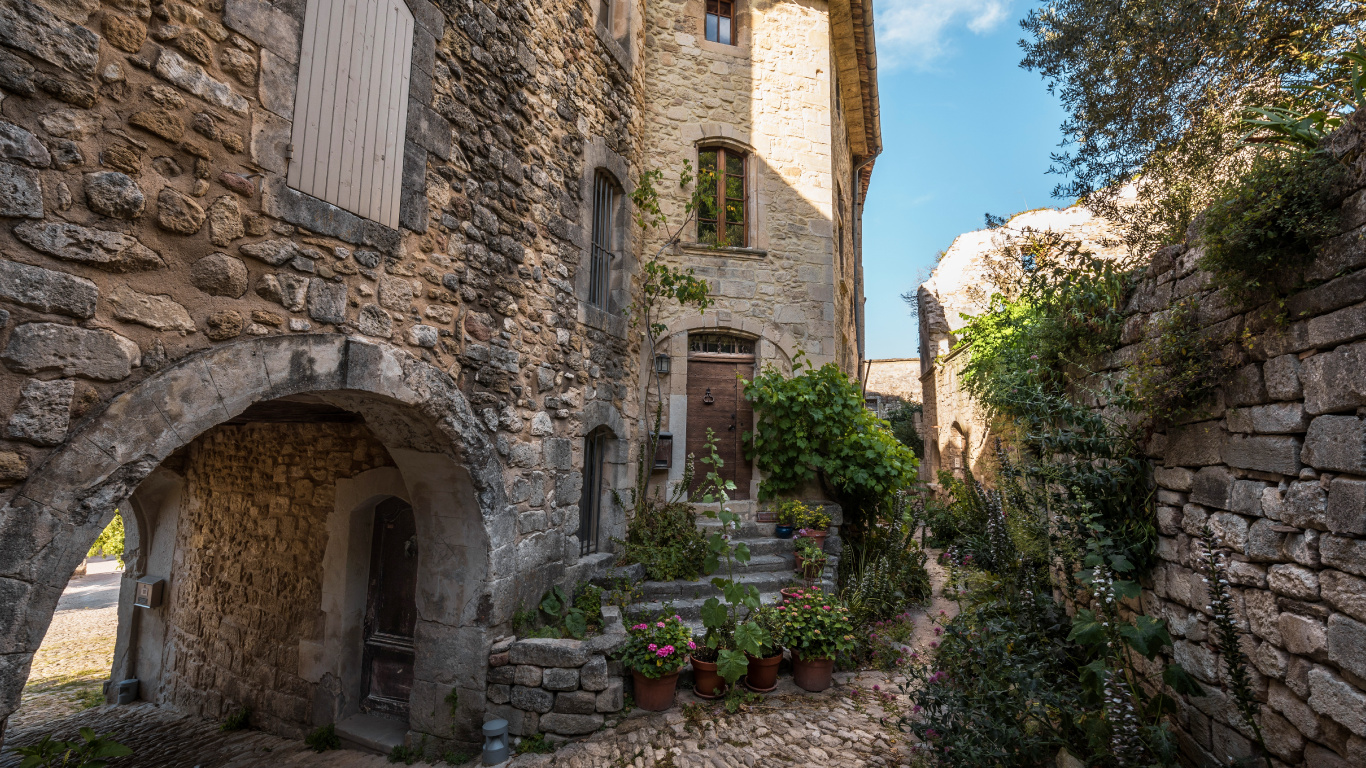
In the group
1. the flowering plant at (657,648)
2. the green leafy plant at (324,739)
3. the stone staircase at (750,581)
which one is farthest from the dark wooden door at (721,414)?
the green leafy plant at (324,739)

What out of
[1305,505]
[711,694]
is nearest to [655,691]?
[711,694]

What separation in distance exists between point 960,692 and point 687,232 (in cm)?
544

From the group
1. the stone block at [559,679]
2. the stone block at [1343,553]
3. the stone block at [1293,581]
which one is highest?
the stone block at [1343,553]

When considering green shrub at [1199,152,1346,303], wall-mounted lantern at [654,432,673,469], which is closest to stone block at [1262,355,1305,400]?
green shrub at [1199,152,1346,303]

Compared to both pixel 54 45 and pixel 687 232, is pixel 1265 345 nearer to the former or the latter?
pixel 54 45

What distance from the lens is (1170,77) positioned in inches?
192

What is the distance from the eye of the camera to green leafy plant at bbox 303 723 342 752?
4.99 meters

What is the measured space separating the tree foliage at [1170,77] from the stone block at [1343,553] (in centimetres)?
199

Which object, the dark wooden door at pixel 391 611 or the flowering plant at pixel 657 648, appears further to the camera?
the dark wooden door at pixel 391 611

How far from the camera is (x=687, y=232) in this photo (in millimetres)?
7406

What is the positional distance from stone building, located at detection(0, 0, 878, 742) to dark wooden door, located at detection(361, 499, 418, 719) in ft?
0.08

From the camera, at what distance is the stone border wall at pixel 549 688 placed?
4.23 meters

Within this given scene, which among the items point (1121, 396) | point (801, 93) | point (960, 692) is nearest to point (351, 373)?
point (960, 692)

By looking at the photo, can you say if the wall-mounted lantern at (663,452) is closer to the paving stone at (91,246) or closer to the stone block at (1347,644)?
the paving stone at (91,246)
